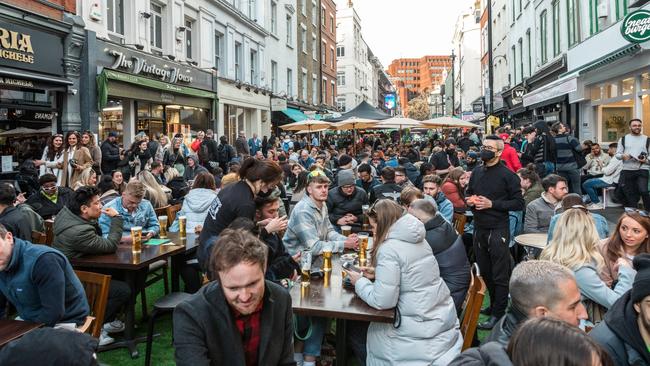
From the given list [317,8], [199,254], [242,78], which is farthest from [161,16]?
[317,8]

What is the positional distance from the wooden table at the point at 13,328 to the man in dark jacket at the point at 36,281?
84 mm

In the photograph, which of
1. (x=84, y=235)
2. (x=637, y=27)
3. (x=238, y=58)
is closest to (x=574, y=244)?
(x=84, y=235)

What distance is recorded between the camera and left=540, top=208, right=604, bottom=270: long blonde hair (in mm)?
4090

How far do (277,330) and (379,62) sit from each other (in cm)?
8027

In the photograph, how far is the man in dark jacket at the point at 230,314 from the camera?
241cm

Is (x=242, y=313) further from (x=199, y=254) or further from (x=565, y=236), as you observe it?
(x=565, y=236)

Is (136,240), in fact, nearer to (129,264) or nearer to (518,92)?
(129,264)

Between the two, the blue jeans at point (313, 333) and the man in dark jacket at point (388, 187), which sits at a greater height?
the man in dark jacket at point (388, 187)

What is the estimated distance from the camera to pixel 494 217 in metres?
6.04

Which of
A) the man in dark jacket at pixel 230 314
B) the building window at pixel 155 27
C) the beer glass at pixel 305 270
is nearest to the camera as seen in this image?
the man in dark jacket at pixel 230 314

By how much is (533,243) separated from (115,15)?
1405cm

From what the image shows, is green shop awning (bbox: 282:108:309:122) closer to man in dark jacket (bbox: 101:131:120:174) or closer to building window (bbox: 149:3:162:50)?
building window (bbox: 149:3:162:50)

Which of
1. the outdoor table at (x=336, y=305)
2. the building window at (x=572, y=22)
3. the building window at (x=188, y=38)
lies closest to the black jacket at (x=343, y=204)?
the outdoor table at (x=336, y=305)

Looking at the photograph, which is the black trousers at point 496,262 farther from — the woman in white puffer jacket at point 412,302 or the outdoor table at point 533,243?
the woman in white puffer jacket at point 412,302
